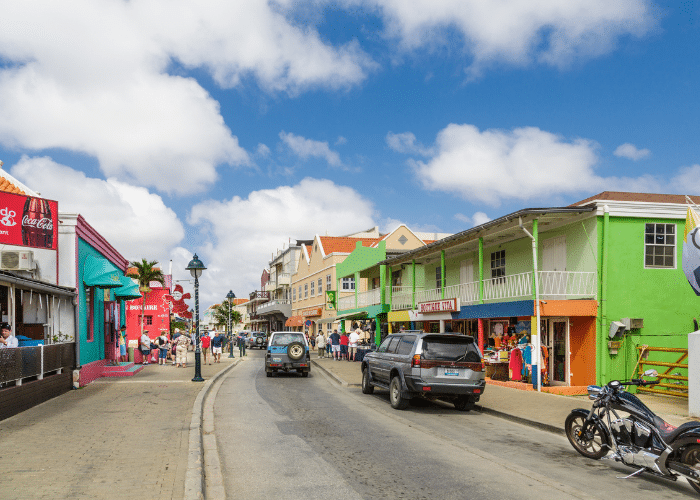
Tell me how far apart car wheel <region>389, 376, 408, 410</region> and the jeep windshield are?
28.5ft

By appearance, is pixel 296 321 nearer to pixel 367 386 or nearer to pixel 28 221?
pixel 367 386

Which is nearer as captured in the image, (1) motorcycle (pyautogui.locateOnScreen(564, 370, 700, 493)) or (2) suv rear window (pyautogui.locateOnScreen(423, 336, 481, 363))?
(1) motorcycle (pyautogui.locateOnScreen(564, 370, 700, 493))

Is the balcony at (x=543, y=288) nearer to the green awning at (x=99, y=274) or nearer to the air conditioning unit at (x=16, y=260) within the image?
the green awning at (x=99, y=274)

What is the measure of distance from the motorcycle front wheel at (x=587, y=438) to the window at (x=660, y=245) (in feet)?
A: 34.1

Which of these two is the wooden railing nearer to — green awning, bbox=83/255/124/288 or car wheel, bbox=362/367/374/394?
car wheel, bbox=362/367/374/394

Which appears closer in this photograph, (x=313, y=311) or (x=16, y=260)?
(x=16, y=260)

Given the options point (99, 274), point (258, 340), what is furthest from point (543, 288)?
point (258, 340)

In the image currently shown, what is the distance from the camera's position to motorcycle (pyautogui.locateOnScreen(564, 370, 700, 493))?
22.2ft

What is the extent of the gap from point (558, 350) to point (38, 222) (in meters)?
15.4

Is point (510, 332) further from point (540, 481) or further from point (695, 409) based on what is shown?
point (540, 481)

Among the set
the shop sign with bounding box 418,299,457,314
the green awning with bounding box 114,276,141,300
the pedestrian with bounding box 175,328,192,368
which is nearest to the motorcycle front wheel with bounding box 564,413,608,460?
the shop sign with bounding box 418,299,457,314

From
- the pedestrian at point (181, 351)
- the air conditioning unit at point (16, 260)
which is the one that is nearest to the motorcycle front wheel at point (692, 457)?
the air conditioning unit at point (16, 260)

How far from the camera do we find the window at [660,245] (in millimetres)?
17578

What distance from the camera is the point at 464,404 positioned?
1366cm
